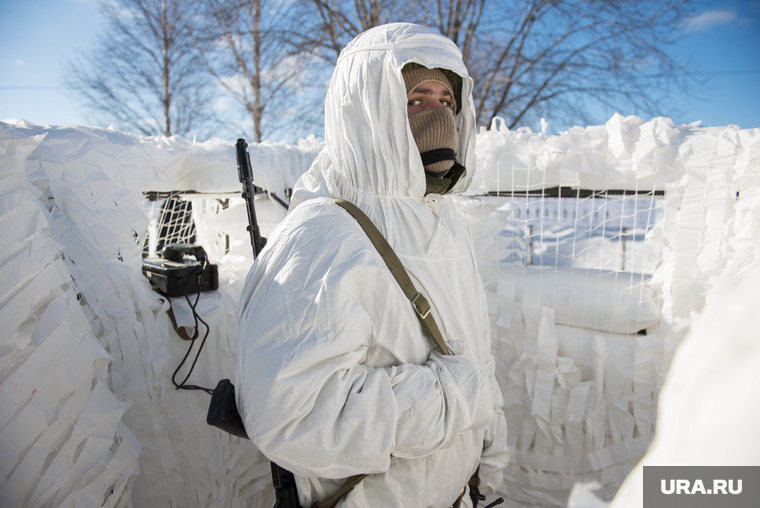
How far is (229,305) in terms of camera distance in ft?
6.53

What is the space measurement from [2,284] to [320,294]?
892 mm

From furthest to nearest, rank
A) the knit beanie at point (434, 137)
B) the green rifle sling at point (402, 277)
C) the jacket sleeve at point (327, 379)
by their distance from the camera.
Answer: the knit beanie at point (434, 137), the green rifle sling at point (402, 277), the jacket sleeve at point (327, 379)

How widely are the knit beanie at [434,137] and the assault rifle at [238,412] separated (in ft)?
2.85

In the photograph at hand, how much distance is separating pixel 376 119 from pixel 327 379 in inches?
30.2

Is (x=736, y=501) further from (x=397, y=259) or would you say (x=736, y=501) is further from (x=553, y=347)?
(x=553, y=347)

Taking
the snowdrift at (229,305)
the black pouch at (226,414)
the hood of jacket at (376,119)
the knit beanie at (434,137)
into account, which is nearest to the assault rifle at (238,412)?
the black pouch at (226,414)

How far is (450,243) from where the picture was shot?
1298mm

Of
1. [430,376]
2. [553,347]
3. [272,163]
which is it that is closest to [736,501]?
[430,376]

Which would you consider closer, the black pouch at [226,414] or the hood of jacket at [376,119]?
the black pouch at [226,414]

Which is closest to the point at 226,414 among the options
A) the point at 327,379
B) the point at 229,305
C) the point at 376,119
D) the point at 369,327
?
the point at 327,379

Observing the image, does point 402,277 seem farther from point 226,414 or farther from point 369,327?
point 226,414

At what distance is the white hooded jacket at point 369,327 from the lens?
838mm

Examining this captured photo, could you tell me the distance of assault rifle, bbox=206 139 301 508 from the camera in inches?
34.5

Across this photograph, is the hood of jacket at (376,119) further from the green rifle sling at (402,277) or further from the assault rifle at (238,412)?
the assault rifle at (238,412)
